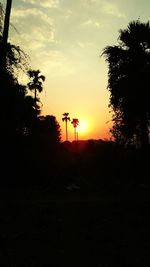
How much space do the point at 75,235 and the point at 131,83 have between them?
17.9 meters

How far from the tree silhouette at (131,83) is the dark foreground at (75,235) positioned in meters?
12.4

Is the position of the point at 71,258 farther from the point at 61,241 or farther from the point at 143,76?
the point at 143,76

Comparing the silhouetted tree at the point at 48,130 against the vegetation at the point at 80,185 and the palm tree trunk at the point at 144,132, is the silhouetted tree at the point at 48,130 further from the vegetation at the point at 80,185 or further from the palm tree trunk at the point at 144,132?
the palm tree trunk at the point at 144,132

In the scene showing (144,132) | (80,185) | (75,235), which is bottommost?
(75,235)

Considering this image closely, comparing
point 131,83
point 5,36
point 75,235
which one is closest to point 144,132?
point 131,83

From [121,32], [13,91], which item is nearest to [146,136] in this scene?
[121,32]

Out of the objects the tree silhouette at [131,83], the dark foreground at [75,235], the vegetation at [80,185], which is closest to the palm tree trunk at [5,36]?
the vegetation at [80,185]

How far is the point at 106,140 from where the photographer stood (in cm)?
2808

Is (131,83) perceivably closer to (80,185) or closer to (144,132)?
(144,132)

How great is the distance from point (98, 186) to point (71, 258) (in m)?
15.5

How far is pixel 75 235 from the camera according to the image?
9578 mm

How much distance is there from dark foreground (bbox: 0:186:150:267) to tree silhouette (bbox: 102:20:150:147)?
40.6 ft

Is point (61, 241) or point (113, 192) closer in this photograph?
point (61, 241)

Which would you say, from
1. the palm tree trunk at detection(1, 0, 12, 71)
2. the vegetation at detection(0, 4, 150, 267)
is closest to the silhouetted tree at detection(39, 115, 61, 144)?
the vegetation at detection(0, 4, 150, 267)
